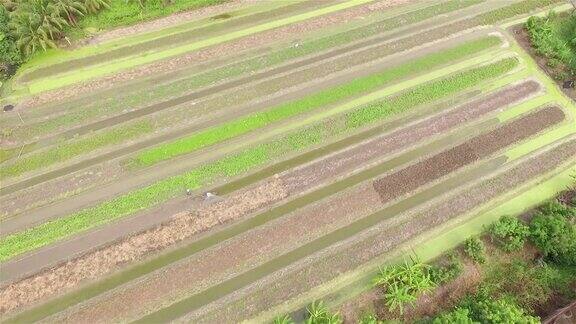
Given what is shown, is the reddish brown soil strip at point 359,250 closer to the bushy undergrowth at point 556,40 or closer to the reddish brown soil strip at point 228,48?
the bushy undergrowth at point 556,40

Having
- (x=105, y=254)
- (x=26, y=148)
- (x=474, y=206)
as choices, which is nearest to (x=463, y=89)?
(x=474, y=206)

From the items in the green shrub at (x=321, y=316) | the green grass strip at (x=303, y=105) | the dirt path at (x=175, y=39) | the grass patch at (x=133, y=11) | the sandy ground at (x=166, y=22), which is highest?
the grass patch at (x=133, y=11)

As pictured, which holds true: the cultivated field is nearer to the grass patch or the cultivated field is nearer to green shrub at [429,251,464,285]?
green shrub at [429,251,464,285]

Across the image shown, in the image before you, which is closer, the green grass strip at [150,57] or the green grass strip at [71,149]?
the green grass strip at [71,149]

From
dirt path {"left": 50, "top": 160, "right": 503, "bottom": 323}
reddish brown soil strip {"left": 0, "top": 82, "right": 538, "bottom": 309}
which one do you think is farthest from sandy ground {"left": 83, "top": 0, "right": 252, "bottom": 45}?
dirt path {"left": 50, "top": 160, "right": 503, "bottom": 323}

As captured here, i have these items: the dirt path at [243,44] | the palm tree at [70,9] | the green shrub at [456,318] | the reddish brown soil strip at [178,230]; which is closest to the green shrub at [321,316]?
the green shrub at [456,318]

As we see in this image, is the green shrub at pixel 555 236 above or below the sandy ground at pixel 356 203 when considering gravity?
below

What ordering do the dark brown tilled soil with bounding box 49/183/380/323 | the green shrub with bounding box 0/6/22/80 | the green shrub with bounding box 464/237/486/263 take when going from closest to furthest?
1. the dark brown tilled soil with bounding box 49/183/380/323
2. the green shrub with bounding box 464/237/486/263
3. the green shrub with bounding box 0/6/22/80
